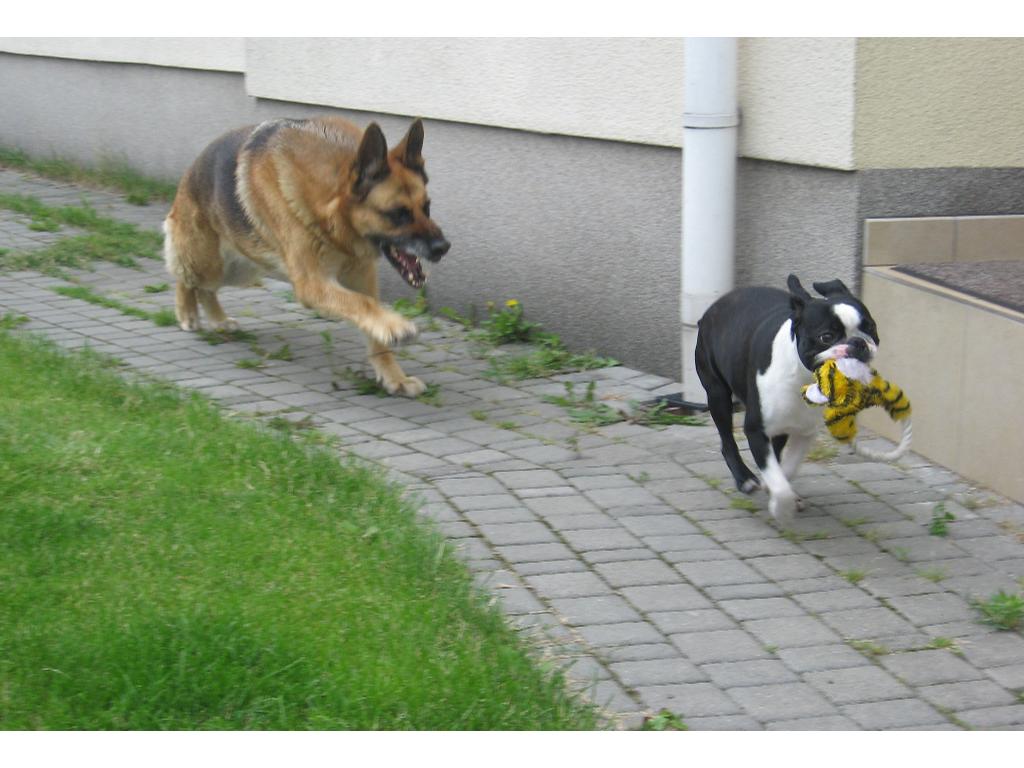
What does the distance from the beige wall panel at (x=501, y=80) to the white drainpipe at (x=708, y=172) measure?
1.49ft

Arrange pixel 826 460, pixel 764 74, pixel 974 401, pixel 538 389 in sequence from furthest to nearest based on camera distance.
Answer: pixel 538 389
pixel 764 74
pixel 826 460
pixel 974 401

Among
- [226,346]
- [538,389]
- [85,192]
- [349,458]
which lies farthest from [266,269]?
[85,192]

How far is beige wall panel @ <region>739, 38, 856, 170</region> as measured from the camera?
A: 593 centimetres

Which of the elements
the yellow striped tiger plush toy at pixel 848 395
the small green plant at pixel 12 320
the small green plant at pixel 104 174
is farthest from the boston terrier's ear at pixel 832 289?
the small green plant at pixel 104 174

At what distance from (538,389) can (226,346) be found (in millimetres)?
2025

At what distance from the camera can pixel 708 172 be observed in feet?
20.7

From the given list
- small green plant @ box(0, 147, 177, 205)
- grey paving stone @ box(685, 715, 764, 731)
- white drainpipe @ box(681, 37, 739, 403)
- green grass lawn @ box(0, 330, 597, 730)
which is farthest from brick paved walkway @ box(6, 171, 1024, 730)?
small green plant @ box(0, 147, 177, 205)

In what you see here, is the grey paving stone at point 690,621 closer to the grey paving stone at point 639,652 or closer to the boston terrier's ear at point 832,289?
the grey paving stone at point 639,652

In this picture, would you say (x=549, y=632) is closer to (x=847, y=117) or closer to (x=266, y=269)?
(x=847, y=117)

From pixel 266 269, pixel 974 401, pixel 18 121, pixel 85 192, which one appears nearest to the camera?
pixel 974 401

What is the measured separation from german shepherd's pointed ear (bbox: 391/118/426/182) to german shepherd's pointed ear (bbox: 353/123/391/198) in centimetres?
11

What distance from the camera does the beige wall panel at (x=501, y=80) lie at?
6.95 meters

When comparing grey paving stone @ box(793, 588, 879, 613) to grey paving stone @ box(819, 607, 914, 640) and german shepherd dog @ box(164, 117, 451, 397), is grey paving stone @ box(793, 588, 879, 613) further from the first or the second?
german shepherd dog @ box(164, 117, 451, 397)

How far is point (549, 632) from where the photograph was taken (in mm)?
4273
